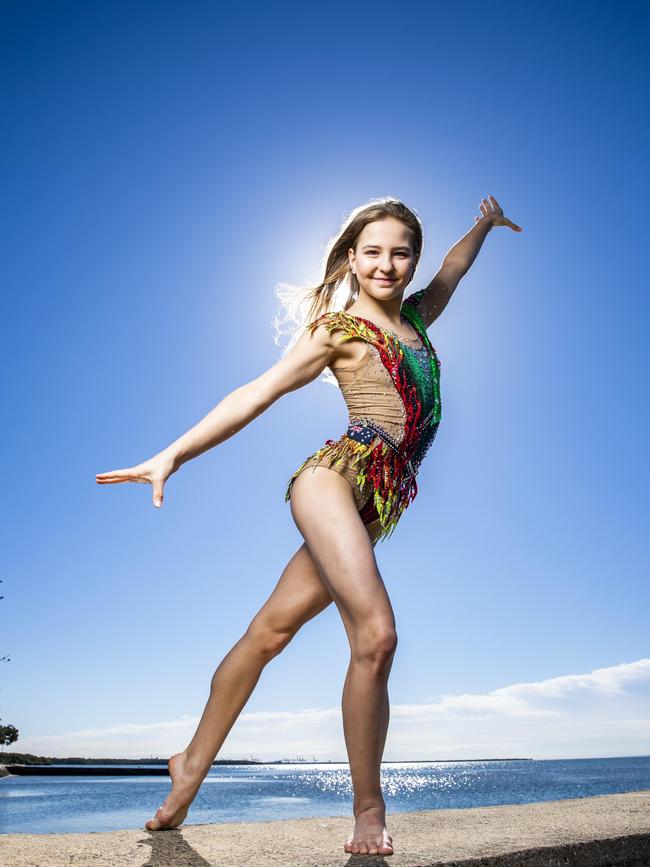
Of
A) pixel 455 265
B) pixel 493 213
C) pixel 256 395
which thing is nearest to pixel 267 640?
pixel 256 395

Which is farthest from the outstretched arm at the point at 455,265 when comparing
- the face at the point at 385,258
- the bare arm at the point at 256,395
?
the bare arm at the point at 256,395

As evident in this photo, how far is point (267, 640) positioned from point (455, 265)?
202 cm

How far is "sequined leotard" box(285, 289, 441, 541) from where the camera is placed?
9.18ft

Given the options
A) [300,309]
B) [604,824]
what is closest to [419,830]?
[604,824]

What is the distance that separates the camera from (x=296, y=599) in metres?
2.84

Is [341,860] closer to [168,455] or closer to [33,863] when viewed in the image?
[33,863]

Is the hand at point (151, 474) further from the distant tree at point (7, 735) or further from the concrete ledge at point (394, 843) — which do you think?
the distant tree at point (7, 735)

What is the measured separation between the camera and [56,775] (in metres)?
80.4

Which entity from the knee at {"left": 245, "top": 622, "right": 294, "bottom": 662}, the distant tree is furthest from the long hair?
the distant tree

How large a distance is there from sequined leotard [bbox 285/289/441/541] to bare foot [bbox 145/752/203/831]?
111 centimetres

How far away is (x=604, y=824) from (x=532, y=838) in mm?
512

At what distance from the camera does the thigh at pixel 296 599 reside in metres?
2.82

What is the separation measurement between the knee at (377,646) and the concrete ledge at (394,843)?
0.53 meters

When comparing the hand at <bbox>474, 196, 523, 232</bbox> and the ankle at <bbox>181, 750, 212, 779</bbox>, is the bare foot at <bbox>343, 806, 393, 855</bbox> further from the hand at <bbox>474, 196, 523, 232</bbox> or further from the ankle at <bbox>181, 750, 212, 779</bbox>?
the hand at <bbox>474, 196, 523, 232</bbox>
